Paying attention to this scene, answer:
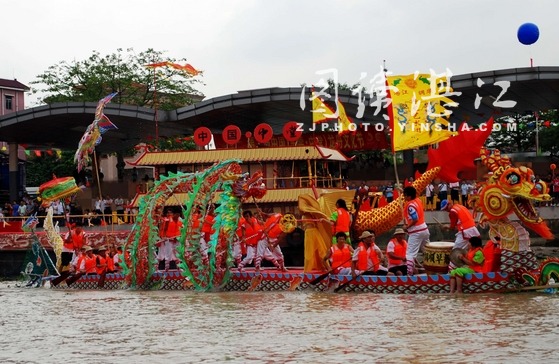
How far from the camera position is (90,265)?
78.8ft

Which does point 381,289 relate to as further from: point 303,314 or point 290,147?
point 290,147

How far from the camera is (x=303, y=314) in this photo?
1483cm

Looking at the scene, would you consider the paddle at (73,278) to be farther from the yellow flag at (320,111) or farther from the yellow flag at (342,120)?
the yellow flag at (342,120)

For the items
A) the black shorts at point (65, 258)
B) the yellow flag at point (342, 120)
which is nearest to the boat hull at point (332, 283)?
the black shorts at point (65, 258)

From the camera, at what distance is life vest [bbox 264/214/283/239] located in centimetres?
2112

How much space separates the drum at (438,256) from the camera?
1730cm

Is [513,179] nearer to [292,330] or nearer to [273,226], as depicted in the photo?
[292,330]

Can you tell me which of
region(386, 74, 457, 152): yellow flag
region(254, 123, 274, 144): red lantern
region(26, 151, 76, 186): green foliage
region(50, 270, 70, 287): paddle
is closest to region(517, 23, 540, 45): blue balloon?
region(386, 74, 457, 152): yellow flag

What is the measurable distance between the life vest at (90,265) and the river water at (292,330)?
5194mm

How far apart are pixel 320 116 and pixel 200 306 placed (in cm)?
1975

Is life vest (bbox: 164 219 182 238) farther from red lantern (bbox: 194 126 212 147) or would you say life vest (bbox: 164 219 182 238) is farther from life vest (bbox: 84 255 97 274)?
red lantern (bbox: 194 126 212 147)

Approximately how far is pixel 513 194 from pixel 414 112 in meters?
10.1

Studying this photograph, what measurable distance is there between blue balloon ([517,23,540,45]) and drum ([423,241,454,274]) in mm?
12944

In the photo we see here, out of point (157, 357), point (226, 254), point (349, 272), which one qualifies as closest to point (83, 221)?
point (226, 254)
